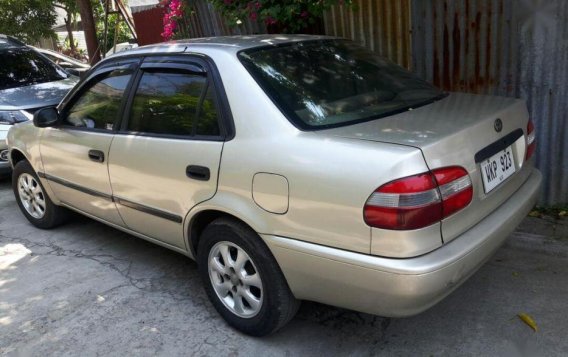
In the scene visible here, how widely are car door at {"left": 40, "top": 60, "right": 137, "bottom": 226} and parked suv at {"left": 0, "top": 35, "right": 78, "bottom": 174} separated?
7.96 ft

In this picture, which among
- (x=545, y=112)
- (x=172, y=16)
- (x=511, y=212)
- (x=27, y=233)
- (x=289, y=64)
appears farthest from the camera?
(x=172, y=16)

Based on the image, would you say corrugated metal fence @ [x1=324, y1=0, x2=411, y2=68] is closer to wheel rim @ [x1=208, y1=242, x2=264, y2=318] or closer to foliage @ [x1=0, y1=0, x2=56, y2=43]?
wheel rim @ [x1=208, y1=242, x2=264, y2=318]

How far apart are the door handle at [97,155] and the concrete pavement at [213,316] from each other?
87cm

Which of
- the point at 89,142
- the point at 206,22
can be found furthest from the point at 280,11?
the point at 206,22

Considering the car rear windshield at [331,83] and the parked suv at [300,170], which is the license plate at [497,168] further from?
the car rear windshield at [331,83]

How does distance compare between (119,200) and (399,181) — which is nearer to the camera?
(399,181)

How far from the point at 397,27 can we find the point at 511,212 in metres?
2.64

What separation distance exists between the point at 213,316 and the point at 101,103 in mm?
1749

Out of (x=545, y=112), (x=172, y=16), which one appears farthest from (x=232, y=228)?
(x=172, y=16)

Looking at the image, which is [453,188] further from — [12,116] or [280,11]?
[12,116]

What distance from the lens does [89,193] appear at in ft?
12.9

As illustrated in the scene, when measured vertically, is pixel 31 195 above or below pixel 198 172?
below

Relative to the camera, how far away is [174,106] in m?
3.25

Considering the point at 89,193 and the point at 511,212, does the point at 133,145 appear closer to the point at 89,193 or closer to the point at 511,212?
the point at 89,193
